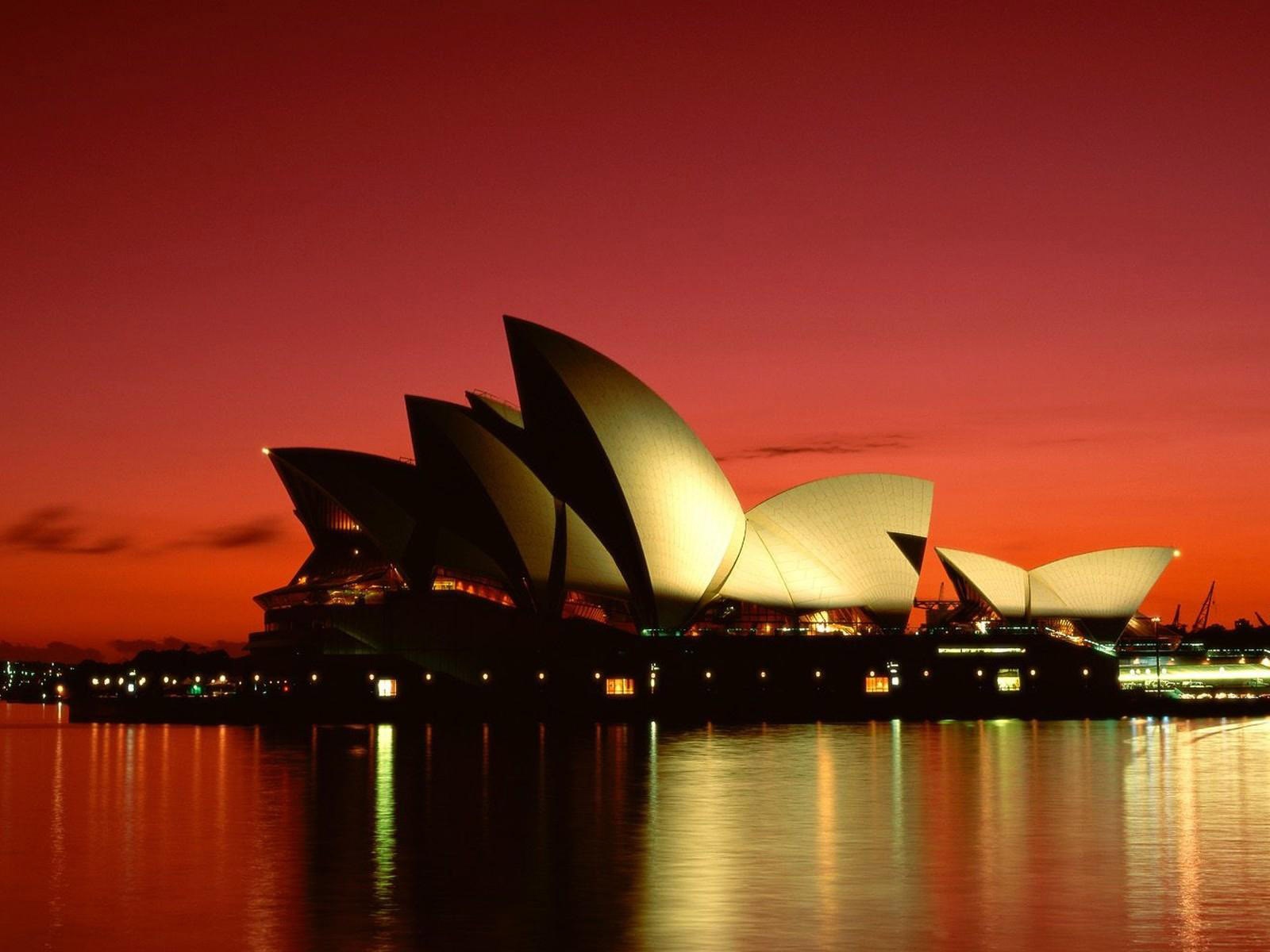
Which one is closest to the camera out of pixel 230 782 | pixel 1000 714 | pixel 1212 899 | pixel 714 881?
pixel 1212 899

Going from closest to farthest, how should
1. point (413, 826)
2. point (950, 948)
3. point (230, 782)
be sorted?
point (950, 948) → point (413, 826) → point (230, 782)

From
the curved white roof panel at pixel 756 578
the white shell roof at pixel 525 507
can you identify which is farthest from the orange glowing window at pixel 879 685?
the white shell roof at pixel 525 507

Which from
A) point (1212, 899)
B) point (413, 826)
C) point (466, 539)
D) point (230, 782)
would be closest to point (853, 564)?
point (466, 539)

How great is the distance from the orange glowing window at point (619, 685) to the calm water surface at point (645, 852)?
92.8ft

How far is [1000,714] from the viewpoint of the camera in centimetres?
7094

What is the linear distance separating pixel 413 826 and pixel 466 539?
1777 inches

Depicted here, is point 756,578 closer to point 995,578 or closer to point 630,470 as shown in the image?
point 630,470

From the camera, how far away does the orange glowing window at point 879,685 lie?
73.1 meters

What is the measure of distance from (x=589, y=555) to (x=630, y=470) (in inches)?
290

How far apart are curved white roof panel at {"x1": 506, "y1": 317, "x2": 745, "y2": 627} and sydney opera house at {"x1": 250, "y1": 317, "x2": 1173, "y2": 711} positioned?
78 millimetres

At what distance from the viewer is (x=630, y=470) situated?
58750mm

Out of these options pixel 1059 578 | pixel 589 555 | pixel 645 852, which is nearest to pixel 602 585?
pixel 589 555

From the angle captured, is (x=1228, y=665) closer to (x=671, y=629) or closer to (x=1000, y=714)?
(x=1000, y=714)

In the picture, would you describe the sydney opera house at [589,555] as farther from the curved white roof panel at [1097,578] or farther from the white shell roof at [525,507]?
the curved white roof panel at [1097,578]
